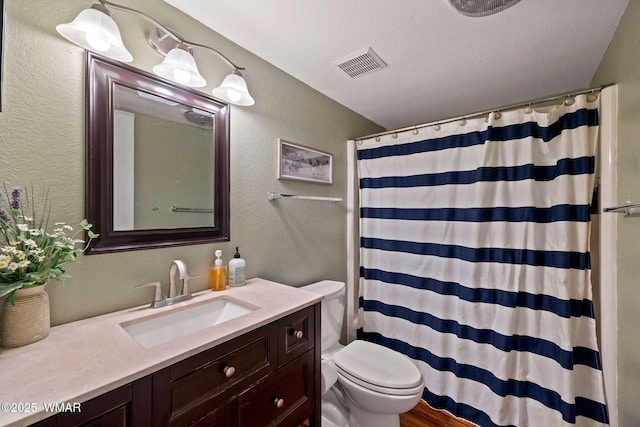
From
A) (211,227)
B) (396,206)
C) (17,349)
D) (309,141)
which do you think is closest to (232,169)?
(211,227)

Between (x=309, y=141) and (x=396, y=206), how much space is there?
84 centimetres

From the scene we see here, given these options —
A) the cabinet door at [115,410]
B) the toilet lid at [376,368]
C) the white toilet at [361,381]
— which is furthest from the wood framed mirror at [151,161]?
the toilet lid at [376,368]

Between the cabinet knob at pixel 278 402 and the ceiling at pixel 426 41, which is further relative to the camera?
the ceiling at pixel 426 41

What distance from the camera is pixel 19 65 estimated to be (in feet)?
2.62

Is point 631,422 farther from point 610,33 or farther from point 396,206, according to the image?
point 610,33

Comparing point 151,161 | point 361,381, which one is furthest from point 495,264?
point 151,161

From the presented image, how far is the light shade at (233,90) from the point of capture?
121 centimetres

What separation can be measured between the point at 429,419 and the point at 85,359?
1.92 metres

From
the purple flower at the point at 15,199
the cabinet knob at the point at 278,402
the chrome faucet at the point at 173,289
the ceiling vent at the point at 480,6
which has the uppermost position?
the ceiling vent at the point at 480,6

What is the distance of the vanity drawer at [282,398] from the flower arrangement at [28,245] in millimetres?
697

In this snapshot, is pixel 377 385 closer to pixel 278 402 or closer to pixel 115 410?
pixel 278 402

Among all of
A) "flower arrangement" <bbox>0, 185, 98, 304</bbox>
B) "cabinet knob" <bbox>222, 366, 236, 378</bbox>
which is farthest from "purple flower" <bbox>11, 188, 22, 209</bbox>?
"cabinet knob" <bbox>222, 366, 236, 378</bbox>

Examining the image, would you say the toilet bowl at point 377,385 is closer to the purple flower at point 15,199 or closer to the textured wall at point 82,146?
the textured wall at point 82,146

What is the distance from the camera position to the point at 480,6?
1086mm
